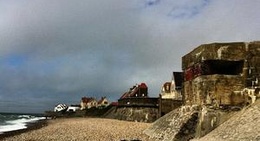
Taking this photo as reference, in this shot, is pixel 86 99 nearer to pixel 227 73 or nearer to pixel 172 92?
pixel 172 92

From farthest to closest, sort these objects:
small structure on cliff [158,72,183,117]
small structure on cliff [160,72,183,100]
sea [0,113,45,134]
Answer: small structure on cliff [160,72,183,100], sea [0,113,45,134], small structure on cliff [158,72,183,117]

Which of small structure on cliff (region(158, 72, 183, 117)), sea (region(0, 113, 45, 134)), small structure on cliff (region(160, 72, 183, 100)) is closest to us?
small structure on cliff (region(158, 72, 183, 117))

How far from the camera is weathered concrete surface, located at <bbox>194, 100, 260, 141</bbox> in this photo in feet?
28.7

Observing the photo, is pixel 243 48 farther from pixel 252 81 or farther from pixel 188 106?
pixel 188 106

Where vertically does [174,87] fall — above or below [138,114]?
above

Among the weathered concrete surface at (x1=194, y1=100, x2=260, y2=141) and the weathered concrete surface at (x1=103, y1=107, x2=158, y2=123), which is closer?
the weathered concrete surface at (x1=194, y1=100, x2=260, y2=141)

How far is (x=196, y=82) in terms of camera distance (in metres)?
13.2

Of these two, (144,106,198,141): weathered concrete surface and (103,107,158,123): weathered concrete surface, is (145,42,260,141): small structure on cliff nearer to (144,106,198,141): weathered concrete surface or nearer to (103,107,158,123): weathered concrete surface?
(144,106,198,141): weathered concrete surface

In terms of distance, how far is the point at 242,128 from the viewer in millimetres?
9297

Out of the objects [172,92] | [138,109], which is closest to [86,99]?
[172,92]

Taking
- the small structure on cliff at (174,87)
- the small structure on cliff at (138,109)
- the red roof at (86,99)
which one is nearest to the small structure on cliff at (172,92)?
the small structure on cliff at (174,87)

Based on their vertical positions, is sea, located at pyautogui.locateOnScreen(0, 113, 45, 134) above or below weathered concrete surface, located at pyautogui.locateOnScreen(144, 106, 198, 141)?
below

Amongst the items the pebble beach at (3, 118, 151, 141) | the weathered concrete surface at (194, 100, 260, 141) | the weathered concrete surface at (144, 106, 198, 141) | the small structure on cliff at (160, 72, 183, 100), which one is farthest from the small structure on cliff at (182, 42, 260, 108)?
the small structure on cliff at (160, 72, 183, 100)

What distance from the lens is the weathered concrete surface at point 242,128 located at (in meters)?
8.74
